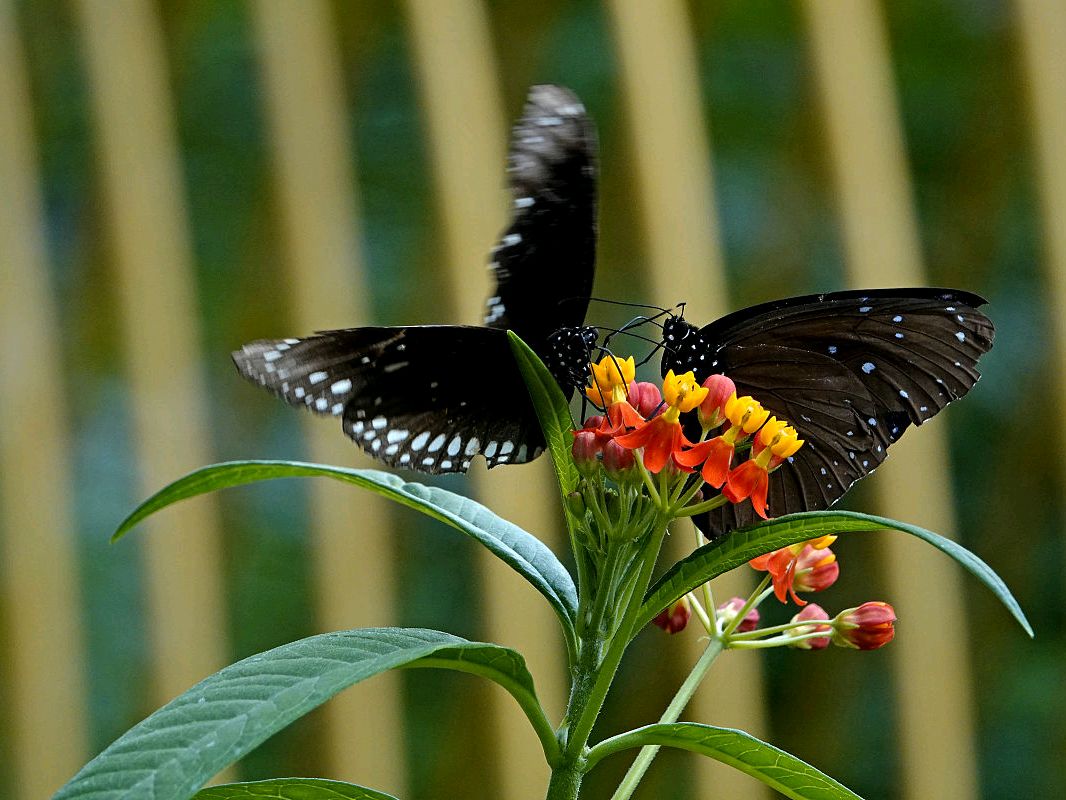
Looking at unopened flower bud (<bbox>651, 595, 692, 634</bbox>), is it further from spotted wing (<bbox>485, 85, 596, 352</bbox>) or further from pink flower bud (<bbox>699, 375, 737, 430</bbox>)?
spotted wing (<bbox>485, 85, 596, 352</bbox>)

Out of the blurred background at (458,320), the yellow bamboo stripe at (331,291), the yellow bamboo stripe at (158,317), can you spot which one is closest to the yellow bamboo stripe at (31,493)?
the blurred background at (458,320)

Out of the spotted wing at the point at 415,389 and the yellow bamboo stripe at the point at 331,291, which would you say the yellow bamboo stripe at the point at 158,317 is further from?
the spotted wing at the point at 415,389

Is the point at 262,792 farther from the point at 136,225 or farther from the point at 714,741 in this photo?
the point at 136,225

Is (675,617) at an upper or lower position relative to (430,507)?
lower

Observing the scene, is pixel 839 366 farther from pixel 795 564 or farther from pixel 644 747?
pixel 644 747

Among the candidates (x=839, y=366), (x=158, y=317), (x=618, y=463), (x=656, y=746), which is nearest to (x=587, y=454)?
(x=618, y=463)

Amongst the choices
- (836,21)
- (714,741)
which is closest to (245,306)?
(836,21)
